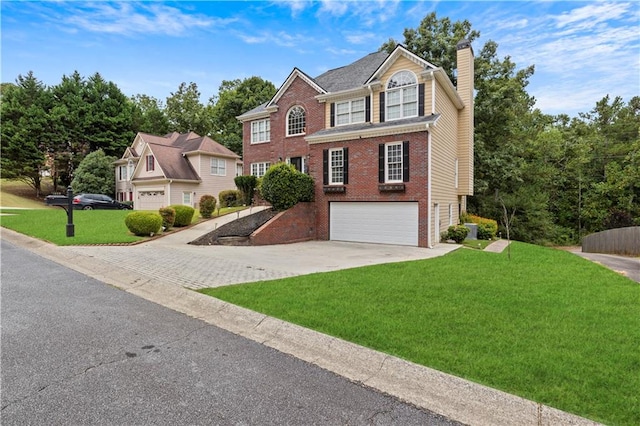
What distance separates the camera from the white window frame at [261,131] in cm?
2272

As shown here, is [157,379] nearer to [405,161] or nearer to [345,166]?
[405,161]

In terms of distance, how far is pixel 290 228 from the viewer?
15.5 meters

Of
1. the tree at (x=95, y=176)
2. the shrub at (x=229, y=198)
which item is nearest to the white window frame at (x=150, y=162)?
the shrub at (x=229, y=198)

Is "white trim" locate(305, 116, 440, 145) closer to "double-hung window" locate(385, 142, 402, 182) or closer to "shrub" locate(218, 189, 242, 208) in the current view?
"double-hung window" locate(385, 142, 402, 182)

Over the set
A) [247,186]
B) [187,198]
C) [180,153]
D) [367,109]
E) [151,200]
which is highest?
[367,109]

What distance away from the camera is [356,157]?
15797mm

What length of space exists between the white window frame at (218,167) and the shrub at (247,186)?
29.3 feet

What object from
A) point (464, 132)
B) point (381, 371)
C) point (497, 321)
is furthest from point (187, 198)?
point (381, 371)

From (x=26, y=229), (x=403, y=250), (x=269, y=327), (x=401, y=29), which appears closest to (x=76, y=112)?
(x=26, y=229)

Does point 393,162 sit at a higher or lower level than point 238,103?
lower

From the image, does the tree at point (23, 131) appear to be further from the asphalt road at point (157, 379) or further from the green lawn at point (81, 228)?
the asphalt road at point (157, 379)

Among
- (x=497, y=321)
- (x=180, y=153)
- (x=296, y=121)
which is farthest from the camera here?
(x=180, y=153)

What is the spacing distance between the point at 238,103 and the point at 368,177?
31.0 m

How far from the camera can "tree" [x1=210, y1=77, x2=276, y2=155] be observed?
40.2m
